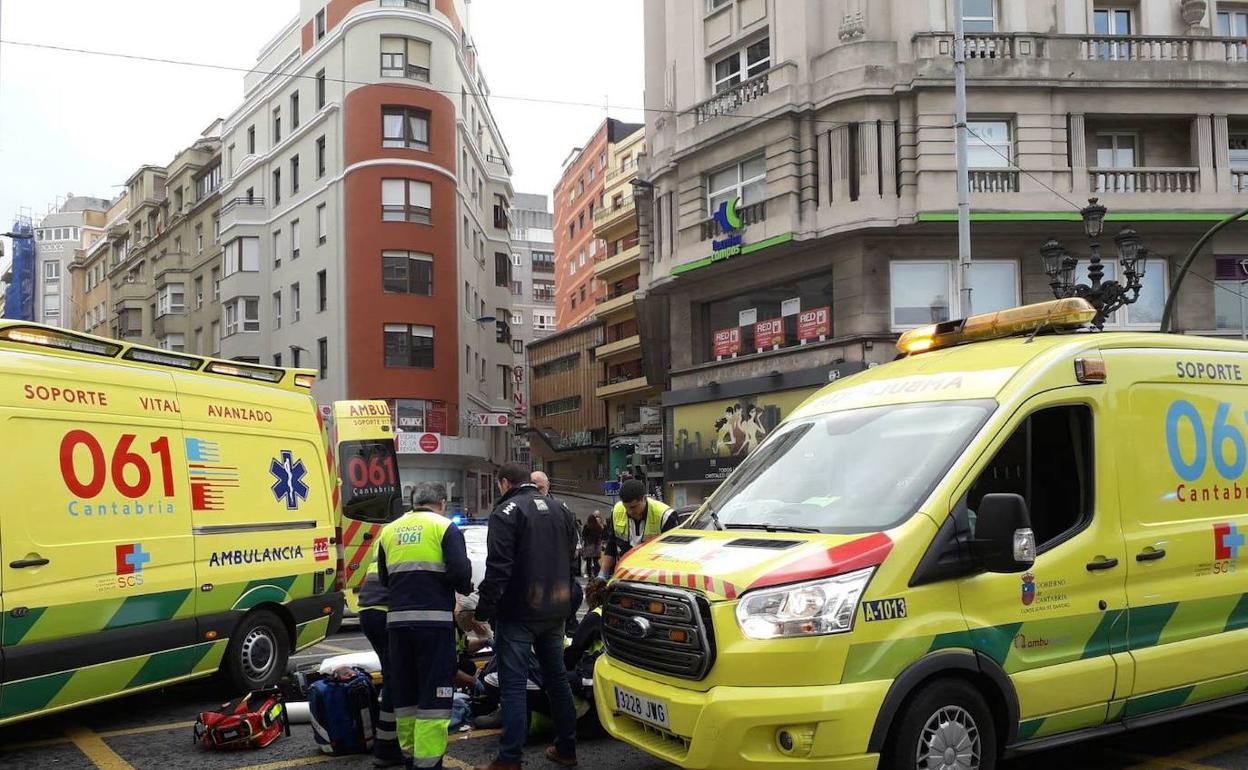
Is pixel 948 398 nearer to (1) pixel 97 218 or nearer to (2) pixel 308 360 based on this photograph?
(2) pixel 308 360

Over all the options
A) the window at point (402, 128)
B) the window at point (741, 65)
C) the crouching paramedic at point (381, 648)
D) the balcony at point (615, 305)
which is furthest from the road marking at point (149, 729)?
the balcony at point (615, 305)

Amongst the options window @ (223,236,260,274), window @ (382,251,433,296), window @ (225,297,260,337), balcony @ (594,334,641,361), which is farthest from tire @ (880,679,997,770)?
balcony @ (594,334,641,361)

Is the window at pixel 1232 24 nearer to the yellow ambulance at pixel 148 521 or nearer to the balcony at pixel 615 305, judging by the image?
the yellow ambulance at pixel 148 521

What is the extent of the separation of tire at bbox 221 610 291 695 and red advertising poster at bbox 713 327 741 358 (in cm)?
1903

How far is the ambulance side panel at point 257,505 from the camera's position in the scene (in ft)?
26.3

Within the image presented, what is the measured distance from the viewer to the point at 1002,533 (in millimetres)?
4598

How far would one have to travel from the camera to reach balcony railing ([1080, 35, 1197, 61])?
23.7m

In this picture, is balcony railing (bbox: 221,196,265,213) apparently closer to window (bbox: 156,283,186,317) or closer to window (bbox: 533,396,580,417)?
window (bbox: 156,283,186,317)

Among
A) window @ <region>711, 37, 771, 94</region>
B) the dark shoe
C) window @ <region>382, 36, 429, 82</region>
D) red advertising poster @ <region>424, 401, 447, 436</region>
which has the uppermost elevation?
window @ <region>382, 36, 429, 82</region>

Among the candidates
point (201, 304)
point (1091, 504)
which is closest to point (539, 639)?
point (1091, 504)

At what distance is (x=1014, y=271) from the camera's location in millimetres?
23781

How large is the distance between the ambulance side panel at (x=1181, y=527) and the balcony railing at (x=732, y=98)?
20.3m

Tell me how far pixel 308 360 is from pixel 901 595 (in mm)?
39745

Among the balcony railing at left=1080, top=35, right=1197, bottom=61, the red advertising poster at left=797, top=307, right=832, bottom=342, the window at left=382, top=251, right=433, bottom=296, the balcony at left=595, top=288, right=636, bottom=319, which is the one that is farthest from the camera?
the balcony at left=595, top=288, right=636, bottom=319
